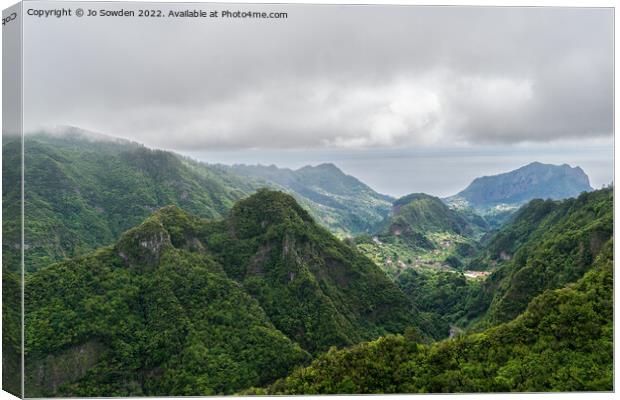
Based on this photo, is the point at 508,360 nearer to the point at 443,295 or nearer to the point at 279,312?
the point at 279,312

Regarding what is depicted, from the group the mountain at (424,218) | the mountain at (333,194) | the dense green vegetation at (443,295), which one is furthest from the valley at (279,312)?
the mountain at (333,194)

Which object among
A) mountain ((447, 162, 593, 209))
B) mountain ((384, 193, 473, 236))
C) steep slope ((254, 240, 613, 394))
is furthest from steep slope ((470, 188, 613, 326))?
mountain ((384, 193, 473, 236))

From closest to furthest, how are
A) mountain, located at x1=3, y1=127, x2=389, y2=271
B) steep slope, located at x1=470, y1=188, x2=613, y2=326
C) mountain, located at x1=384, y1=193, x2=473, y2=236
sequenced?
steep slope, located at x1=470, y1=188, x2=613, y2=326 < mountain, located at x1=3, y1=127, x2=389, y2=271 < mountain, located at x1=384, y1=193, x2=473, y2=236

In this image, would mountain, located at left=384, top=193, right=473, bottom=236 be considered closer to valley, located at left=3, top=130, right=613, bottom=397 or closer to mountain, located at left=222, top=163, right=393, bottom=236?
mountain, located at left=222, top=163, right=393, bottom=236

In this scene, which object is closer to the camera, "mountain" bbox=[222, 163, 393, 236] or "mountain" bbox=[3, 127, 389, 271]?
"mountain" bbox=[3, 127, 389, 271]

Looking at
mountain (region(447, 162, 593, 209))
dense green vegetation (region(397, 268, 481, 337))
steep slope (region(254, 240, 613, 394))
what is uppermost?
mountain (region(447, 162, 593, 209))

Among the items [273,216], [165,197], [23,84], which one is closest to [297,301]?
[273,216]

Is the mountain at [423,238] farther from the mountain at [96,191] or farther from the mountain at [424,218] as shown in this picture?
the mountain at [96,191]
